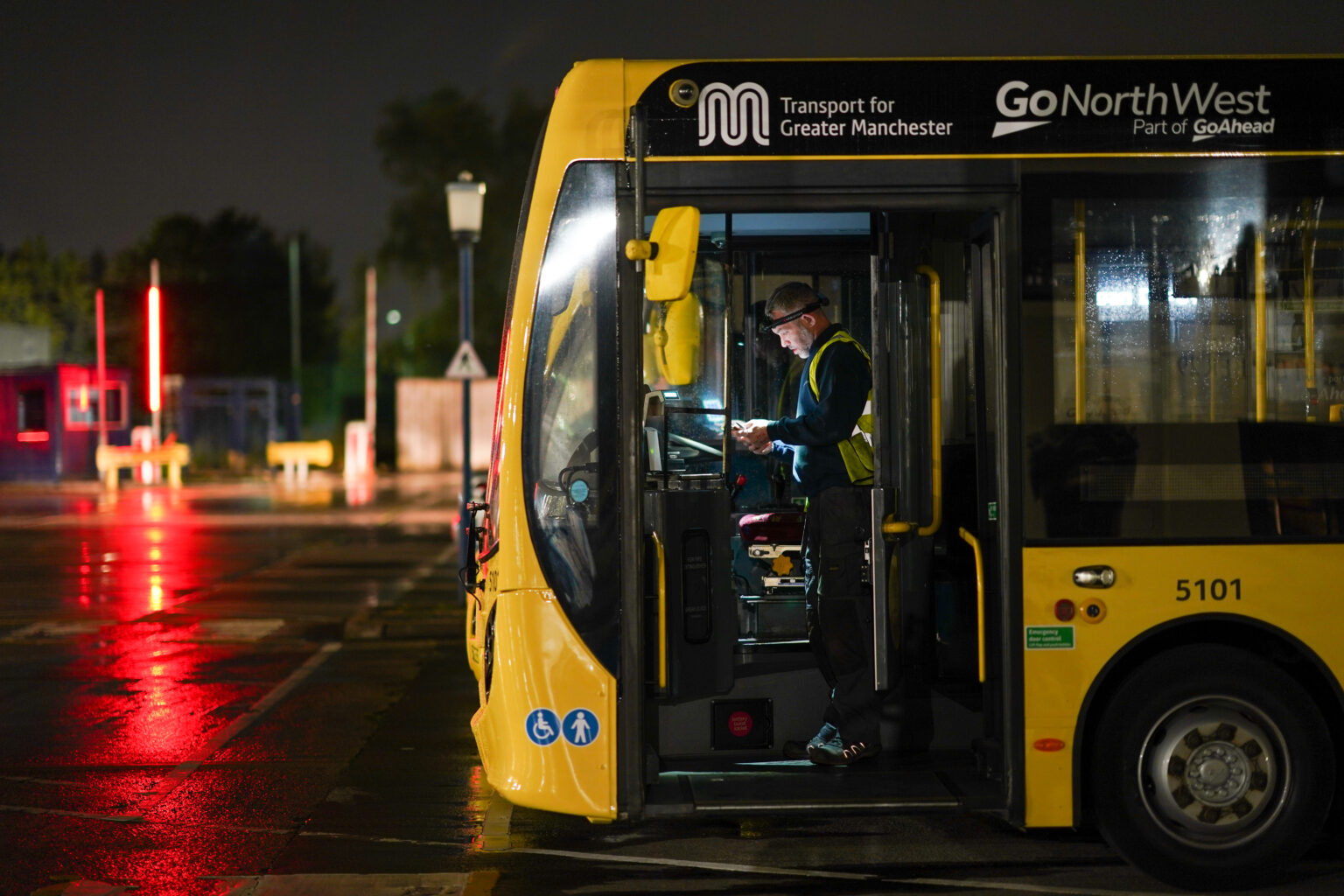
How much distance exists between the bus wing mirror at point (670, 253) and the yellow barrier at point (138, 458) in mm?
31030

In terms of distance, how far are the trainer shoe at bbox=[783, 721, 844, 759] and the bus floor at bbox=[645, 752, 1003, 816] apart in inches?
1.8

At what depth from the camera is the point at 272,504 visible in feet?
95.3

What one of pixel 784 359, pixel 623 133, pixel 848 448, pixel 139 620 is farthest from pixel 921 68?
pixel 139 620

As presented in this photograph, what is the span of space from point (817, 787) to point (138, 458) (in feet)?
104

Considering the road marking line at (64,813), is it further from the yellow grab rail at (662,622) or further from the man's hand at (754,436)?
the man's hand at (754,436)

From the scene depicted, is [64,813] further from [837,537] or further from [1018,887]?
[1018,887]

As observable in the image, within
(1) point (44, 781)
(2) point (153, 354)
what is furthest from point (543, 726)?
(2) point (153, 354)

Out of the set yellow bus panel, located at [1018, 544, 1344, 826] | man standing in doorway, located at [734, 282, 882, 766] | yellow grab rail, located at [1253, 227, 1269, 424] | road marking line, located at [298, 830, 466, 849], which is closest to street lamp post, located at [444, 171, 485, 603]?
road marking line, located at [298, 830, 466, 849]

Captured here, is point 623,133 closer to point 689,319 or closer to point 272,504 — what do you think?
point 689,319

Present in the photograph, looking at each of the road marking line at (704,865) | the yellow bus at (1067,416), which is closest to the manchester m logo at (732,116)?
the yellow bus at (1067,416)

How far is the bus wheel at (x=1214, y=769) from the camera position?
526cm

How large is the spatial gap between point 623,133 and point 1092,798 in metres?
2.96

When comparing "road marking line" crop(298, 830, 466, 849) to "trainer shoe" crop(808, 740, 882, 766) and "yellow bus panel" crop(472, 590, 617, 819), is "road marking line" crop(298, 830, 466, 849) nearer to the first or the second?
"yellow bus panel" crop(472, 590, 617, 819)

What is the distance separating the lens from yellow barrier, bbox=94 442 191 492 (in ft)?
112
